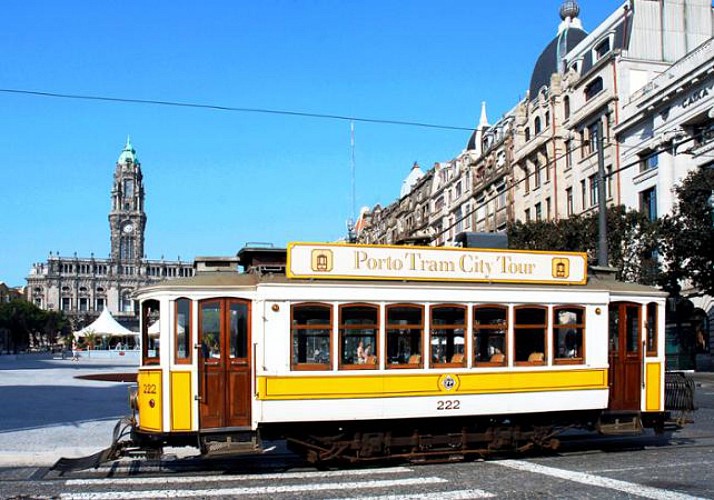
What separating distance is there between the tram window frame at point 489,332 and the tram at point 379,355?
0.02 m

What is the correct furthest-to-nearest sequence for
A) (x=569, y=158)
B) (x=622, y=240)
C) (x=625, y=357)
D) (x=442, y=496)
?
(x=569, y=158), (x=622, y=240), (x=625, y=357), (x=442, y=496)

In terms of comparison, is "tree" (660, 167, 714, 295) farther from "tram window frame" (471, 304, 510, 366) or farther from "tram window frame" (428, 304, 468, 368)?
"tram window frame" (428, 304, 468, 368)

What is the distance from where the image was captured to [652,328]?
14070 millimetres

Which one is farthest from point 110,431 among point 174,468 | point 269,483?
point 269,483

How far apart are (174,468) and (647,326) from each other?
8.03 m

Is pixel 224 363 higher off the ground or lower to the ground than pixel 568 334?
lower

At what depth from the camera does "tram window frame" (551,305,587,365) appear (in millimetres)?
13227

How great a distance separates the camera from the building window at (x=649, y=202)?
1806 inches

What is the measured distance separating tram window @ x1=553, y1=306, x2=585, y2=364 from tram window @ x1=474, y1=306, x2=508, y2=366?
3.06 feet

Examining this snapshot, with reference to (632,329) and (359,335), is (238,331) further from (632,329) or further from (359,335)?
(632,329)

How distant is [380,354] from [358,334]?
0.43 meters

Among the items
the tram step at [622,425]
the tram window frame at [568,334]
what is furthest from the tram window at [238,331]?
the tram step at [622,425]

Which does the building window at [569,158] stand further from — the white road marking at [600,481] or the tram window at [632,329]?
the white road marking at [600,481]

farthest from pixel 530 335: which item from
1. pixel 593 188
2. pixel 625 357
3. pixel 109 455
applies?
pixel 593 188
